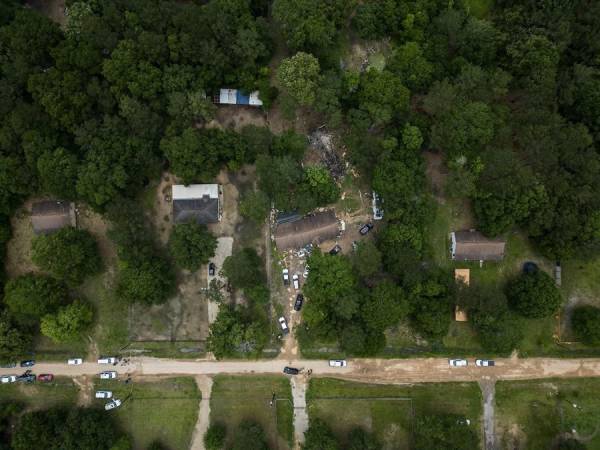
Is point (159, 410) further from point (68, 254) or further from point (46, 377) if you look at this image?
point (68, 254)

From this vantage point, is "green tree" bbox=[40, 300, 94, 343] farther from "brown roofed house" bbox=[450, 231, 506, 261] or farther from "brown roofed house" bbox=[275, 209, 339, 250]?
"brown roofed house" bbox=[450, 231, 506, 261]

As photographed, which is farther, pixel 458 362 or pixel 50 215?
pixel 458 362

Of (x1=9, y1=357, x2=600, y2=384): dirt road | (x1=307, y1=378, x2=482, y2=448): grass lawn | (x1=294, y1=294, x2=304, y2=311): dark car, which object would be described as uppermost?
(x1=294, y1=294, x2=304, y2=311): dark car

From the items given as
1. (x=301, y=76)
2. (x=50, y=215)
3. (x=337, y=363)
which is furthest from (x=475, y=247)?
(x=50, y=215)

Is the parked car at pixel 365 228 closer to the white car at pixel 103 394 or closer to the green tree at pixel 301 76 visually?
the green tree at pixel 301 76

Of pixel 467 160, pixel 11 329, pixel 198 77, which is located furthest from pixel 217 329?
pixel 467 160

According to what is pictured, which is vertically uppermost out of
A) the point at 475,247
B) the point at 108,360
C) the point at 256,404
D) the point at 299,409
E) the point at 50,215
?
the point at 50,215

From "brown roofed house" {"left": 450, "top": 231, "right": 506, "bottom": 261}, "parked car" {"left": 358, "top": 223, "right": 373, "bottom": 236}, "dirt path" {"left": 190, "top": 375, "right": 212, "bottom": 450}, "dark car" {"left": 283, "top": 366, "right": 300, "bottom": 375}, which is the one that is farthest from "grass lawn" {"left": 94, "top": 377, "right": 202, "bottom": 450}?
"brown roofed house" {"left": 450, "top": 231, "right": 506, "bottom": 261}
